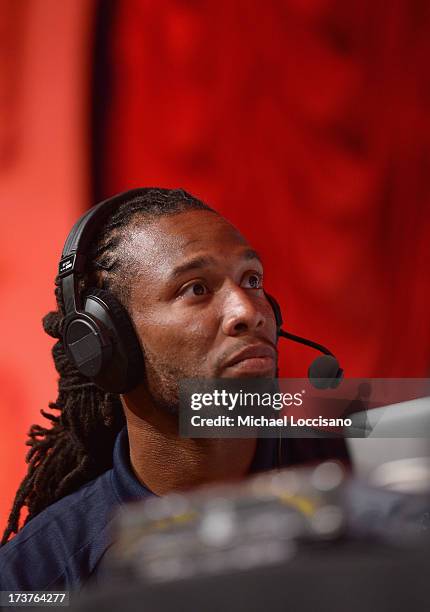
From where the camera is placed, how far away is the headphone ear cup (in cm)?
93

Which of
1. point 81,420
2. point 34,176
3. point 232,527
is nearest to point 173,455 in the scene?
point 81,420

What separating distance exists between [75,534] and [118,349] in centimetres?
21

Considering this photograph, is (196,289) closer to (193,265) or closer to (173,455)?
(193,265)

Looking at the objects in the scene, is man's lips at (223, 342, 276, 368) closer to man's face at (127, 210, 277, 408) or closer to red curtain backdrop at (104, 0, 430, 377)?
man's face at (127, 210, 277, 408)

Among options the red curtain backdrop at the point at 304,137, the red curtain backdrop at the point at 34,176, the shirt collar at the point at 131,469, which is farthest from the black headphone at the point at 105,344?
the red curtain backdrop at the point at 304,137

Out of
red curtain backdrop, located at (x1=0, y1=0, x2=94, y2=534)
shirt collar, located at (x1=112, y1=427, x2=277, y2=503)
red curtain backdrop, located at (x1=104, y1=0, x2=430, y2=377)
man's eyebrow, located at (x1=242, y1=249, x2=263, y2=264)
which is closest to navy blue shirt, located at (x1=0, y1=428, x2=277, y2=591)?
shirt collar, located at (x1=112, y1=427, x2=277, y2=503)

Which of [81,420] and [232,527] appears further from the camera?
[81,420]

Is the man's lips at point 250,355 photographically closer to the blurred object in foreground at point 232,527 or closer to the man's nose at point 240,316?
the man's nose at point 240,316

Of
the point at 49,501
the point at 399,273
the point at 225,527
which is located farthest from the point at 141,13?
the point at 225,527

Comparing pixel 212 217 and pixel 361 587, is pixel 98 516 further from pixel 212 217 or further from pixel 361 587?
pixel 361 587

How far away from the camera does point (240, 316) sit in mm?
914

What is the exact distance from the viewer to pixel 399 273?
64.9 inches

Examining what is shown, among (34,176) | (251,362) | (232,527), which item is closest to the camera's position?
(232,527)

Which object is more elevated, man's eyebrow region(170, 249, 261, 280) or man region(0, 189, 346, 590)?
man's eyebrow region(170, 249, 261, 280)
